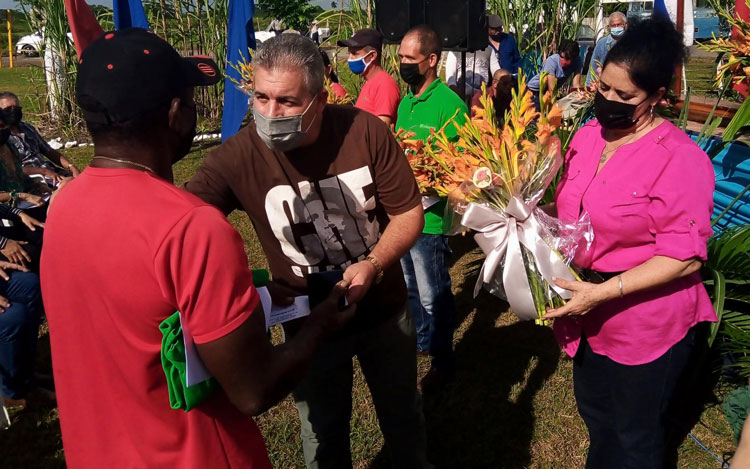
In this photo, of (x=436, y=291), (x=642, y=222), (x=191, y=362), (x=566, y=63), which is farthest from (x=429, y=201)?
(x=566, y=63)

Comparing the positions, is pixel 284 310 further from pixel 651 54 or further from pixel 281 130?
pixel 651 54

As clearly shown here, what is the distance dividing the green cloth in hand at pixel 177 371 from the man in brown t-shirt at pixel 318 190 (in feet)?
2.24

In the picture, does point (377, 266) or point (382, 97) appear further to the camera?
point (382, 97)

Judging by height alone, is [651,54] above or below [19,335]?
above

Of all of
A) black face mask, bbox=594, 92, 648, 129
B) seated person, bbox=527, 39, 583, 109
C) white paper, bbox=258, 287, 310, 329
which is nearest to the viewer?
white paper, bbox=258, 287, 310, 329

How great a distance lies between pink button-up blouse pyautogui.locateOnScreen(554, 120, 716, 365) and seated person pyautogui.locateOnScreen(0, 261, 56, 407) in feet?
10.6

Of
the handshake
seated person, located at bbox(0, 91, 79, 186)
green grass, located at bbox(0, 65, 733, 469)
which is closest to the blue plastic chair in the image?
green grass, located at bbox(0, 65, 733, 469)

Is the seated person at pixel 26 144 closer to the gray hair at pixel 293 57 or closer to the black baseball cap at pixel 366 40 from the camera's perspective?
the black baseball cap at pixel 366 40

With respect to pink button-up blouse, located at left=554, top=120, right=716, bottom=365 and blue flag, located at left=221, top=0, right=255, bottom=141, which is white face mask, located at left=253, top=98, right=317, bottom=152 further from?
blue flag, located at left=221, top=0, right=255, bottom=141

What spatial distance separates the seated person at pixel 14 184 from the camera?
474cm

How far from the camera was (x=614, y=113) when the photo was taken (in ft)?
7.28

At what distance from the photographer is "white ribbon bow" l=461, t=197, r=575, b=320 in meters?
2.26

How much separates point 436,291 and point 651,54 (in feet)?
6.46

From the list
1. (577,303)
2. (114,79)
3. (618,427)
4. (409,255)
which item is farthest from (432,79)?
(114,79)
